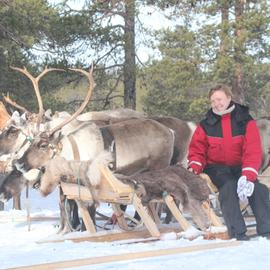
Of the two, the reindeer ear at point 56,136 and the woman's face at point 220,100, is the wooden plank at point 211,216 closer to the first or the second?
the woman's face at point 220,100

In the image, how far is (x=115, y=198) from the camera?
6.17 metres

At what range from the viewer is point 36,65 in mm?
15508

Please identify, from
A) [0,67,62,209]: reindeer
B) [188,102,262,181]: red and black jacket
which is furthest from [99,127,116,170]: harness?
[188,102,262,181]: red and black jacket

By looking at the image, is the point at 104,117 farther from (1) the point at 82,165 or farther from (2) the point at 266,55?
(2) the point at 266,55

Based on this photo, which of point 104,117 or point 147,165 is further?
point 104,117

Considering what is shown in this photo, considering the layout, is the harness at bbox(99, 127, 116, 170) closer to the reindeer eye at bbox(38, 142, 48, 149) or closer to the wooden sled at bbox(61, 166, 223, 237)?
the reindeer eye at bbox(38, 142, 48, 149)

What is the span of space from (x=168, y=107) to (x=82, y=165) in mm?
14787

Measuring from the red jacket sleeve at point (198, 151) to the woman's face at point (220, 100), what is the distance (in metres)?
0.33

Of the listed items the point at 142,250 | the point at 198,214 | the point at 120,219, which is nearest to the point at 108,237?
the point at 120,219

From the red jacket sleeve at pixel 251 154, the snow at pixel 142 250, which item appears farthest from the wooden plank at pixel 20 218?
the red jacket sleeve at pixel 251 154

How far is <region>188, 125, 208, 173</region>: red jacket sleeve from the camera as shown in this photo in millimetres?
6512

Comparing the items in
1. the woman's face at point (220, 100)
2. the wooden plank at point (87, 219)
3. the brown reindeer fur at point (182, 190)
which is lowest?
the wooden plank at point (87, 219)

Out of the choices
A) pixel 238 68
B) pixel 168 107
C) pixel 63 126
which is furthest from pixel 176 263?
pixel 168 107

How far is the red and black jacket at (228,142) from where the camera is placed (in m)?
6.13
